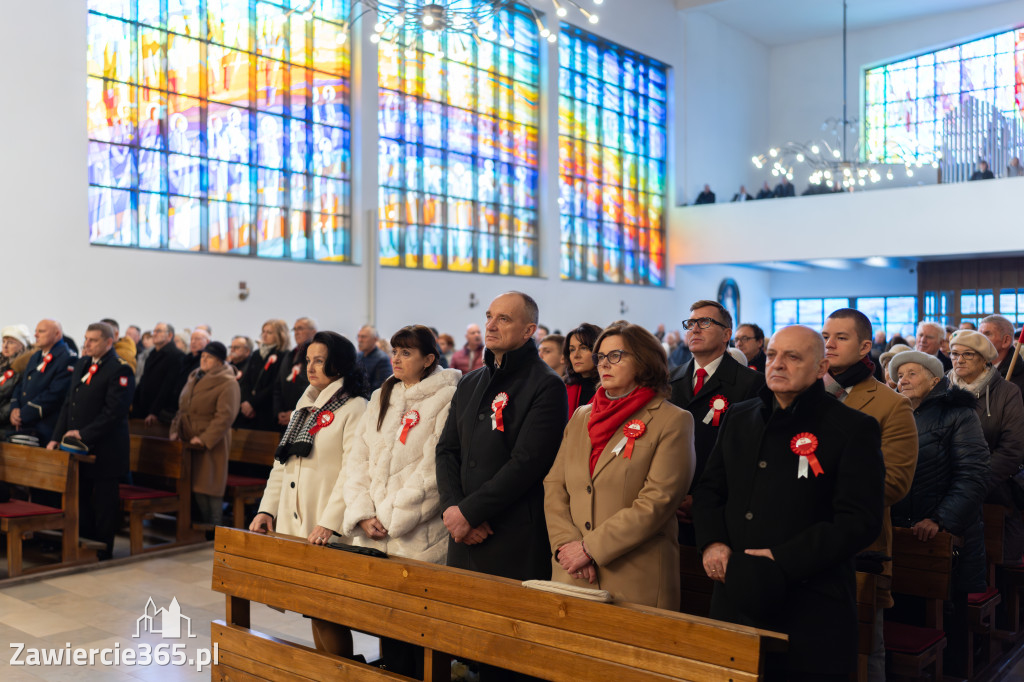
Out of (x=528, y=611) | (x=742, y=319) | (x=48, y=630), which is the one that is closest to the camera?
(x=528, y=611)

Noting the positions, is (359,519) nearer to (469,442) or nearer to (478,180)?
(469,442)

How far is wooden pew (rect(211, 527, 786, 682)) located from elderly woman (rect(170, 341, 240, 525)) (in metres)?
2.97

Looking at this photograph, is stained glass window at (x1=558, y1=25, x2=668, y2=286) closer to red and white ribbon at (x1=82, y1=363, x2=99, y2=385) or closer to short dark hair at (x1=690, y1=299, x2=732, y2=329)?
red and white ribbon at (x1=82, y1=363, x2=99, y2=385)

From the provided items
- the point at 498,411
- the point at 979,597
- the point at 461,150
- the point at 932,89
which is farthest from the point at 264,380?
the point at 932,89

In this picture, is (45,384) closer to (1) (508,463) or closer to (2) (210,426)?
(2) (210,426)

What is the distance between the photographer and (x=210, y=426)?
20.6 feet

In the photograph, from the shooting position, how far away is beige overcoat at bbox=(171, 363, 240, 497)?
246 inches

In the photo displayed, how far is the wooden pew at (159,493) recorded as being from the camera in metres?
5.93

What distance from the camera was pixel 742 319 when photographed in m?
20.5

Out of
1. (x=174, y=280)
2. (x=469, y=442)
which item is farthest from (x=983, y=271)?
(x=469, y=442)

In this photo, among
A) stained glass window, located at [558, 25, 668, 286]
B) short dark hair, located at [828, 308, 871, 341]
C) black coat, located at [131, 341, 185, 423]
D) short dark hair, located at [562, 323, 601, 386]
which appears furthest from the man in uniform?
stained glass window, located at [558, 25, 668, 286]

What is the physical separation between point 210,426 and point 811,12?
672 inches

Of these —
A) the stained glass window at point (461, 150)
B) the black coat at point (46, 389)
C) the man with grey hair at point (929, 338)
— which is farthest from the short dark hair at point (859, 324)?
the stained glass window at point (461, 150)

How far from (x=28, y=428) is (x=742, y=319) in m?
16.4
